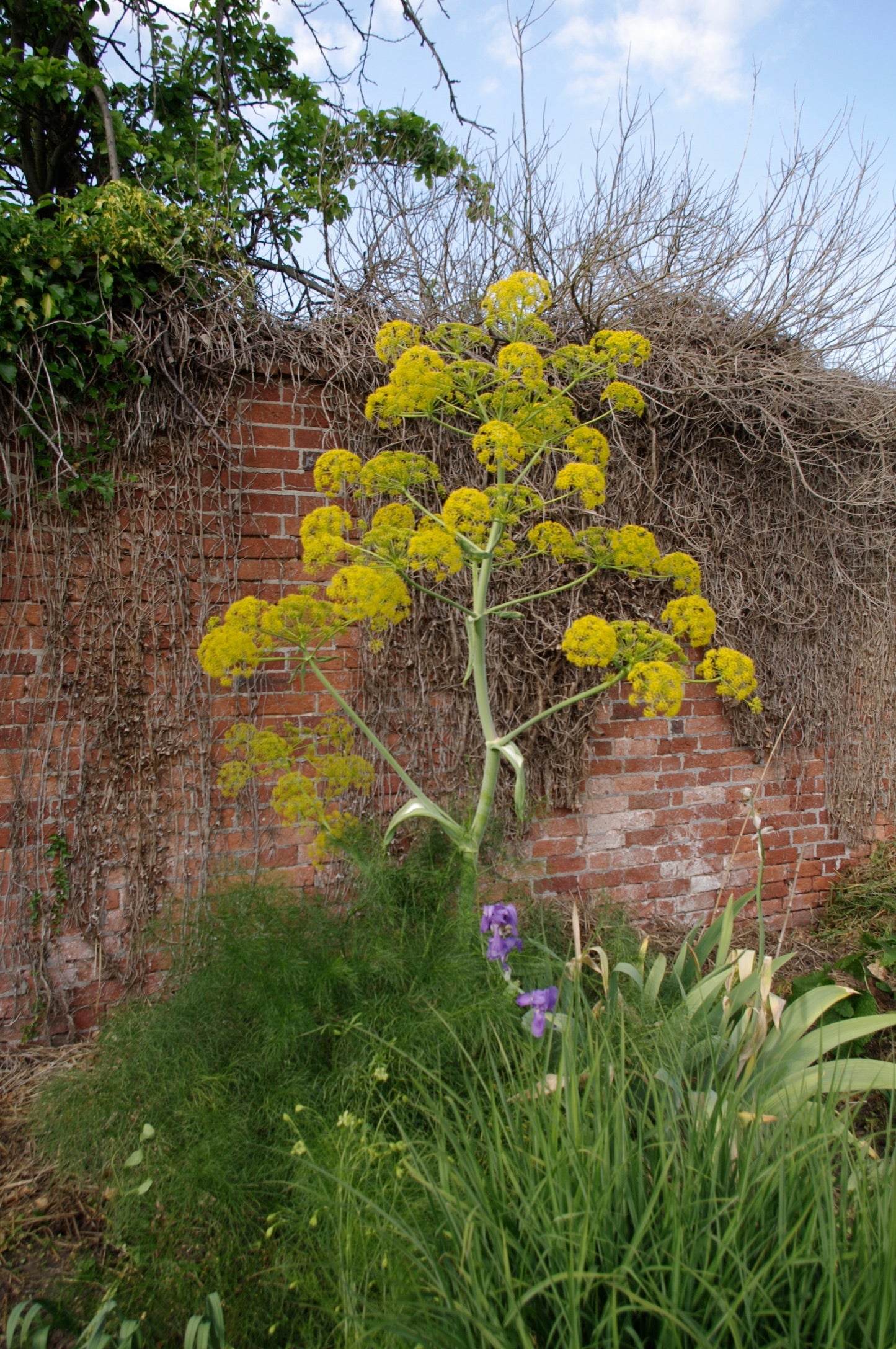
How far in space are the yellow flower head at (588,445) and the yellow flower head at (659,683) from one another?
0.65 metres

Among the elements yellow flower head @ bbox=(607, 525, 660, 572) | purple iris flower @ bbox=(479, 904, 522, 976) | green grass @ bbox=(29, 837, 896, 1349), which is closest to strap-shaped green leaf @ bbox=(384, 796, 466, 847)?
green grass @ bbox=(29, 837, 896, 1349)

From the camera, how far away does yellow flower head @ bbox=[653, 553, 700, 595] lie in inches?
92.0

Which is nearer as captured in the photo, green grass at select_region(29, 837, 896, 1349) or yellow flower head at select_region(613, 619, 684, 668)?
green grass at select_region(29, 837, 896, 1349)

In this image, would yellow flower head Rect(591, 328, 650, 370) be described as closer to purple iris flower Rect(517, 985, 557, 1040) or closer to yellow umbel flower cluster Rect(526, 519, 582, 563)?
yellow umbel flower cluster Rect(526, 519, 582, 563)

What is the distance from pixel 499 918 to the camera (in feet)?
6.27

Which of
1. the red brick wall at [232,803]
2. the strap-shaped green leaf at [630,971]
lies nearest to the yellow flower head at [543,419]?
the red brick wall at [232,803]

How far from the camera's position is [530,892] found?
3.03 m

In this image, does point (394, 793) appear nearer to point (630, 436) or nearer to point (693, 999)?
point (693, 999)

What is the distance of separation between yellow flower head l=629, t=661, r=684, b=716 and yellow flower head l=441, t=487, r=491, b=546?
0.60m

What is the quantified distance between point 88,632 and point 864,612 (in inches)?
153

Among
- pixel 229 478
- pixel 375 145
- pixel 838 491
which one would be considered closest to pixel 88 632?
pixel 229 478

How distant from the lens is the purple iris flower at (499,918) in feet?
6.27

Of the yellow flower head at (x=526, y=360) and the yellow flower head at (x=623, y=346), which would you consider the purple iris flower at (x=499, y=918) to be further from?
the yellow flower head at (x=623, y=346)

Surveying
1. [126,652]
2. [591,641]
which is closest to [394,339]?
[591,641]
